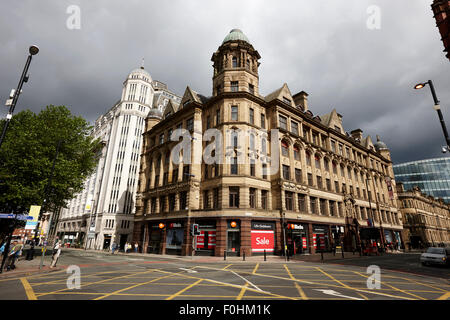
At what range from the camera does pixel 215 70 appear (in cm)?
3622

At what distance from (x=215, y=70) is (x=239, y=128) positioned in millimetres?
12800

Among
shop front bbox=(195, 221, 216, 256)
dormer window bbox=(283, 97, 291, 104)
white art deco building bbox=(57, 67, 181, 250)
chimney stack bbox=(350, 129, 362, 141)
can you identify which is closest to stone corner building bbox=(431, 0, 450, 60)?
dormer window bbox=(283, 97, 291, 104)

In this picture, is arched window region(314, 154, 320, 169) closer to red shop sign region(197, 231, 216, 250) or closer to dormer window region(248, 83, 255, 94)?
dormer window region(248, 83, 255, 94)

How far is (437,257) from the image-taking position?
18797 mm

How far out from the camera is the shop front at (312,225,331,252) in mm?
32062

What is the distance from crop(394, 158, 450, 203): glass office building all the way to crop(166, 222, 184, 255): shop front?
104888 mm

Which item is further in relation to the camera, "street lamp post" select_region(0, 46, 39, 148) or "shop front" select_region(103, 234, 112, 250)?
"shop front" select_region(103, 234, 112, 250)

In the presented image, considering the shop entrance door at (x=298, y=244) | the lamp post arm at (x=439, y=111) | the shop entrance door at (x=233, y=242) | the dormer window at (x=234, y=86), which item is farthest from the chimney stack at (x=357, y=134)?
the lamp post arm at (x=439, y=111)

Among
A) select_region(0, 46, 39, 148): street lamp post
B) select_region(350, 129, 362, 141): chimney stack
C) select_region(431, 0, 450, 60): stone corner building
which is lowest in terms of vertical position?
select_region(0, 46, 39, 148): street lamp post

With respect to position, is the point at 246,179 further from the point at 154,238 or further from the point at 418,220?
the point at 418,220

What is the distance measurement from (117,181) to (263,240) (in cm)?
4745
